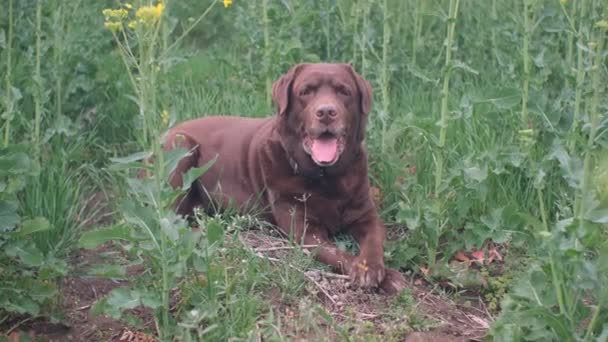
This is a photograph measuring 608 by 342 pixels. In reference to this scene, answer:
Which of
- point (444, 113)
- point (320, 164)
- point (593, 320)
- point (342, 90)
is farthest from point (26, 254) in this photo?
point (593, 320)

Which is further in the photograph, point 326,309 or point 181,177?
point 181,177

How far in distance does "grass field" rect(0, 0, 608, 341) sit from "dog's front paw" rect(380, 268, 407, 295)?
6 cm

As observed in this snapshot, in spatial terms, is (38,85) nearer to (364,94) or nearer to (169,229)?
(364,94)

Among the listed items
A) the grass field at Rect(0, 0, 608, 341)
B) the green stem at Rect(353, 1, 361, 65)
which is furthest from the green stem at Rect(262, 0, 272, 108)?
the green stem at Rect(353, 1, 361, 65)

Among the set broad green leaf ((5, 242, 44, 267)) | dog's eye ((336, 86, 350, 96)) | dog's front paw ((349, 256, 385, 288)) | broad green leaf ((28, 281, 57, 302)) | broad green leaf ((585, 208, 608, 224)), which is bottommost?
dog's front paw ((349, 256, 385, 288))

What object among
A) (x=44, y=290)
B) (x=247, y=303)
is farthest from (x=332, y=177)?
(x=44, y=290)

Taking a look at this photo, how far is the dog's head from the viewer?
17.6ft

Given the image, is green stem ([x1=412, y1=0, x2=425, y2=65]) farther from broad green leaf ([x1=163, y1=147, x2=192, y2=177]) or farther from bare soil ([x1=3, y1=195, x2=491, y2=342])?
broad green leaf ([x1=163, y1=147, x2=192, y2=177])

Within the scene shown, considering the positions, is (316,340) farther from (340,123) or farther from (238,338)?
(340,123)

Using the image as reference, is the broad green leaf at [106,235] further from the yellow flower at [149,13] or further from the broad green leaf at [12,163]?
the yellow flower at [149,13]

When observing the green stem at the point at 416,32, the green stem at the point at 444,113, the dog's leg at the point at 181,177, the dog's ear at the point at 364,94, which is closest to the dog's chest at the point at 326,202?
the dog's ear at the point at 364,94

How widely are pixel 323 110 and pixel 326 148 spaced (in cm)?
20

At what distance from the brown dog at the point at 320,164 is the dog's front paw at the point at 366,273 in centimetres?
5

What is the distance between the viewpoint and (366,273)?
16.6 feet
